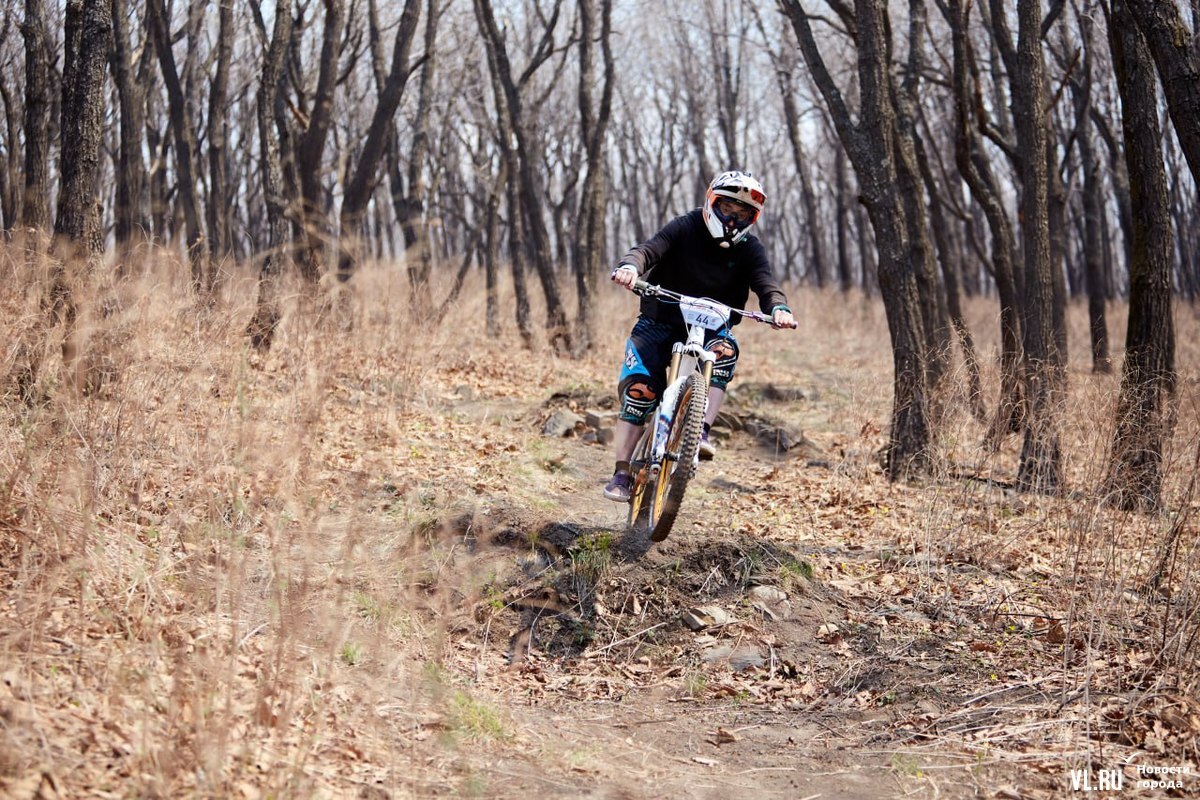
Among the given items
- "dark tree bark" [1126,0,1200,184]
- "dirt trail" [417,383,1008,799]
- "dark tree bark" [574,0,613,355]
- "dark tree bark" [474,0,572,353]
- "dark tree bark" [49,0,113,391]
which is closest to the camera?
"dirt trail" [417,383,1008,799]

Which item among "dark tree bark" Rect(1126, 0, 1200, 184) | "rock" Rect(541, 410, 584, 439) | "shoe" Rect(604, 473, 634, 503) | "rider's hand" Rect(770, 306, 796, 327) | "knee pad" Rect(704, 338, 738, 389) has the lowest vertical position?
"shoe" Rect(604, 473, 634, 503)

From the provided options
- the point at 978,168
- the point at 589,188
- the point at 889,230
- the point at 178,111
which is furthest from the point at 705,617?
the point at 178,111

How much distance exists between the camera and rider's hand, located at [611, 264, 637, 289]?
5.57m

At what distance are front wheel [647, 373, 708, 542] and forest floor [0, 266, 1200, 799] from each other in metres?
0.40

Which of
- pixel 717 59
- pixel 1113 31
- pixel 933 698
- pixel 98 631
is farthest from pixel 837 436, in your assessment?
pixel 717 59

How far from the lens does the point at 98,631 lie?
3971 mm

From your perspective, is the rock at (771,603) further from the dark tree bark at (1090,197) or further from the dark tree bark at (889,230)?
the dark tree bark at (1090,197)

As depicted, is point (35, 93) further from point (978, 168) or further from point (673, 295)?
point (978, 168)

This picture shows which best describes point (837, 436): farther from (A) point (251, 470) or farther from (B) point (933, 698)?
(A) point (251, 470)

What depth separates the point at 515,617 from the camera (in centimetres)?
574

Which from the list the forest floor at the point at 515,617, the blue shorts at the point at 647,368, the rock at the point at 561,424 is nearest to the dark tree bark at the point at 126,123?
the forest floor at the point at 515,617

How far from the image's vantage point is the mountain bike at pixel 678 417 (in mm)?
5570

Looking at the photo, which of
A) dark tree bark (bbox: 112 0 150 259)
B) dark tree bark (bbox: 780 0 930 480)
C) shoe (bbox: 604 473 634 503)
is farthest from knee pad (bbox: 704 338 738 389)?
dark tree bark (bbox: 112 0 150 259)

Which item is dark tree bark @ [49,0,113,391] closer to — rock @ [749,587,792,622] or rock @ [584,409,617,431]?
rock @ [584,409,617,431]
